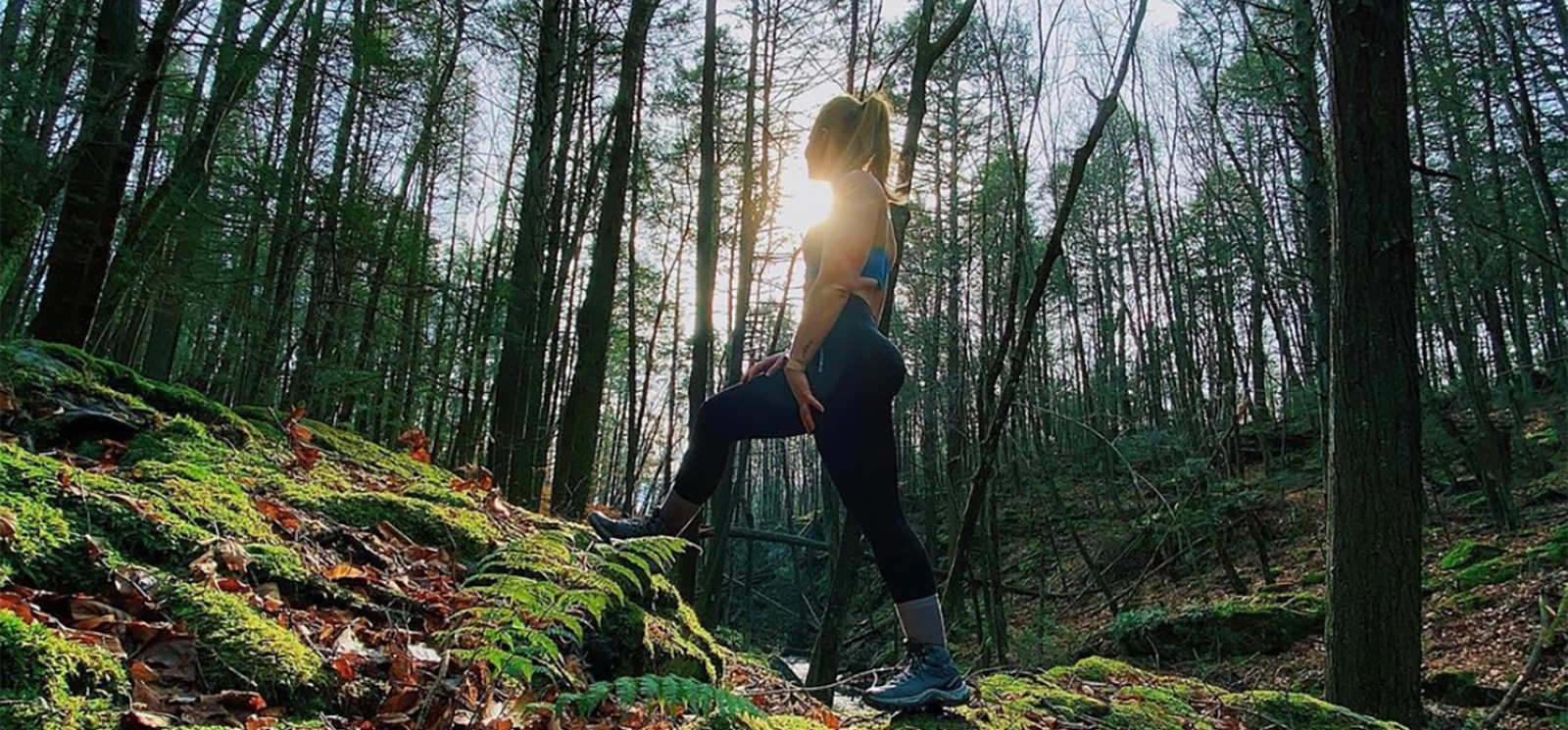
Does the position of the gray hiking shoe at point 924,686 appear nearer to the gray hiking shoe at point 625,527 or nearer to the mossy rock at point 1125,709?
the mossy rock at point 1125,709

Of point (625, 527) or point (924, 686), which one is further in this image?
point (625, 527)

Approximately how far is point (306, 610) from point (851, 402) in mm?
1582

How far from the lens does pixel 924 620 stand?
2.32 meters

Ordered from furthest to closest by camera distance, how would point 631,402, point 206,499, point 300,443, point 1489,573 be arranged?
point 631,402
point 1489,573
point 300,443
point 206,499

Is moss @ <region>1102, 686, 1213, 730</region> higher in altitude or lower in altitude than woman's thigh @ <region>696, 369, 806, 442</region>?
lower

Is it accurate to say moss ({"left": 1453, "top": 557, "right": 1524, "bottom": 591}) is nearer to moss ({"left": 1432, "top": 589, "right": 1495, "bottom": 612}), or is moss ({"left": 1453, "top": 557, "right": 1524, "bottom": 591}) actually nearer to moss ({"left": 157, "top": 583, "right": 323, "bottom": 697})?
moss ({"left": 1432, "top": 589, "right": 1495, "bottom": 612})

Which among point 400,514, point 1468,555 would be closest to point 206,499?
point 400,514

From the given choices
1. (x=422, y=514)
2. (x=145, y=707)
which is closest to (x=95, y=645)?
(x=145, y=707)

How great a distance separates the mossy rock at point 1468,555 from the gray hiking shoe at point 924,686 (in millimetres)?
10989

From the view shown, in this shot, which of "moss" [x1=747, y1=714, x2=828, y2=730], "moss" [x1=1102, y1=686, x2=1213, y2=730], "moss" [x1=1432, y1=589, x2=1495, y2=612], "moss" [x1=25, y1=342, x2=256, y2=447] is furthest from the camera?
"moss" [x1=1432, y1=589, x2=1495, y2=612]

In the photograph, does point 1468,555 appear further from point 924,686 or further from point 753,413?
point 753,413

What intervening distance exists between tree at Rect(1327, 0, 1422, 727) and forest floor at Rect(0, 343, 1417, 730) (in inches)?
47.1

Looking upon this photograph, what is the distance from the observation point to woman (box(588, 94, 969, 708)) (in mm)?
2342

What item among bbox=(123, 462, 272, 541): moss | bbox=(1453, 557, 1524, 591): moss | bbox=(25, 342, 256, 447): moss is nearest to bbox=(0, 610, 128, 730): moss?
bbox=(123, 462, 272, 541): moss
